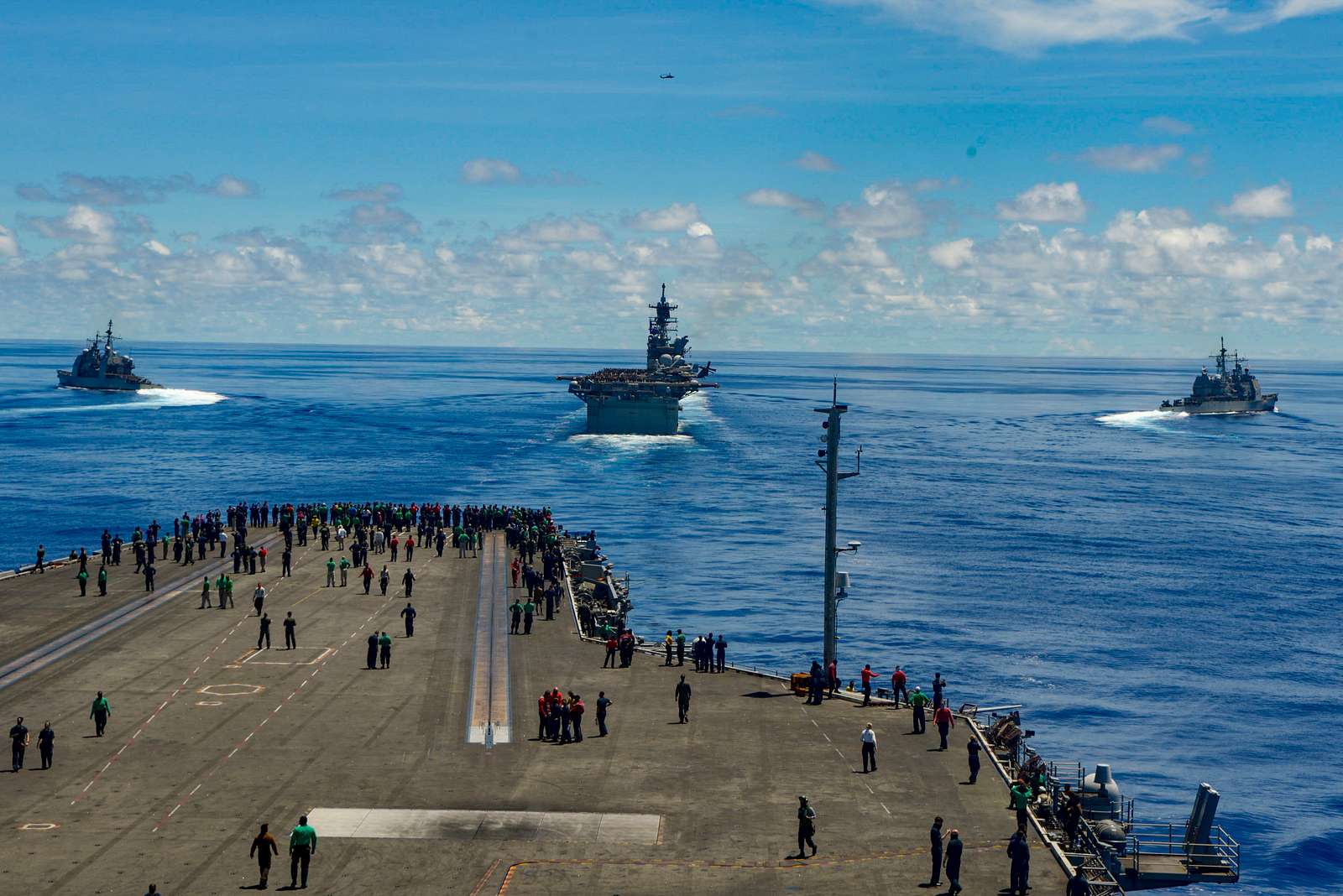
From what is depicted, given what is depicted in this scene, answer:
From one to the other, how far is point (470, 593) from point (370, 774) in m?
22.9

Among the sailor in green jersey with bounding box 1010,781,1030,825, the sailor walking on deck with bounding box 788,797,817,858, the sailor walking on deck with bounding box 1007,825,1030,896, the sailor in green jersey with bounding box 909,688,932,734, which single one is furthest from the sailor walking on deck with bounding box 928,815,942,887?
the sailor in green jersey with bounding box 909,688,932,734

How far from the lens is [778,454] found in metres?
142

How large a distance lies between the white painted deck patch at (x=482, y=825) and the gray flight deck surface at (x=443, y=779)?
6 centimetres

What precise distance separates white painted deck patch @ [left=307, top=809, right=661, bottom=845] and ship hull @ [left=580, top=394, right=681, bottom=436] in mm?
126064

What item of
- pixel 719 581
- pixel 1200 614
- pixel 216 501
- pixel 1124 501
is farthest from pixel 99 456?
pixel 1200 614

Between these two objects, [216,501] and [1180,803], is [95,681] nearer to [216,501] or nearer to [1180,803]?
[1180,803]

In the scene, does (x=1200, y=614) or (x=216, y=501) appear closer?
(x=1200, y=614)

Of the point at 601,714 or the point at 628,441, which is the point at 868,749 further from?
the point at 628,441

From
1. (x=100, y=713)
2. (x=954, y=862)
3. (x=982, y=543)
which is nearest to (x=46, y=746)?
(x=100, y=713)

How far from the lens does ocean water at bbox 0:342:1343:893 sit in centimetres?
4656

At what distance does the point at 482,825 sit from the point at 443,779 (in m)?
3.10

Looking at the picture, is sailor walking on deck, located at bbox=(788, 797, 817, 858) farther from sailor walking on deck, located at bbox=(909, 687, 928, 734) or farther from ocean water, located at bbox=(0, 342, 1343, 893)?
ocean water, located at bbox=(0, 342, 1343, 893)

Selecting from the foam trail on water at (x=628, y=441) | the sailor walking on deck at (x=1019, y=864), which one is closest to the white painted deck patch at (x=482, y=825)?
the sailor walking on deck at (x=1019, y=864)

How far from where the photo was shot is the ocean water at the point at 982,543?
4656cm
